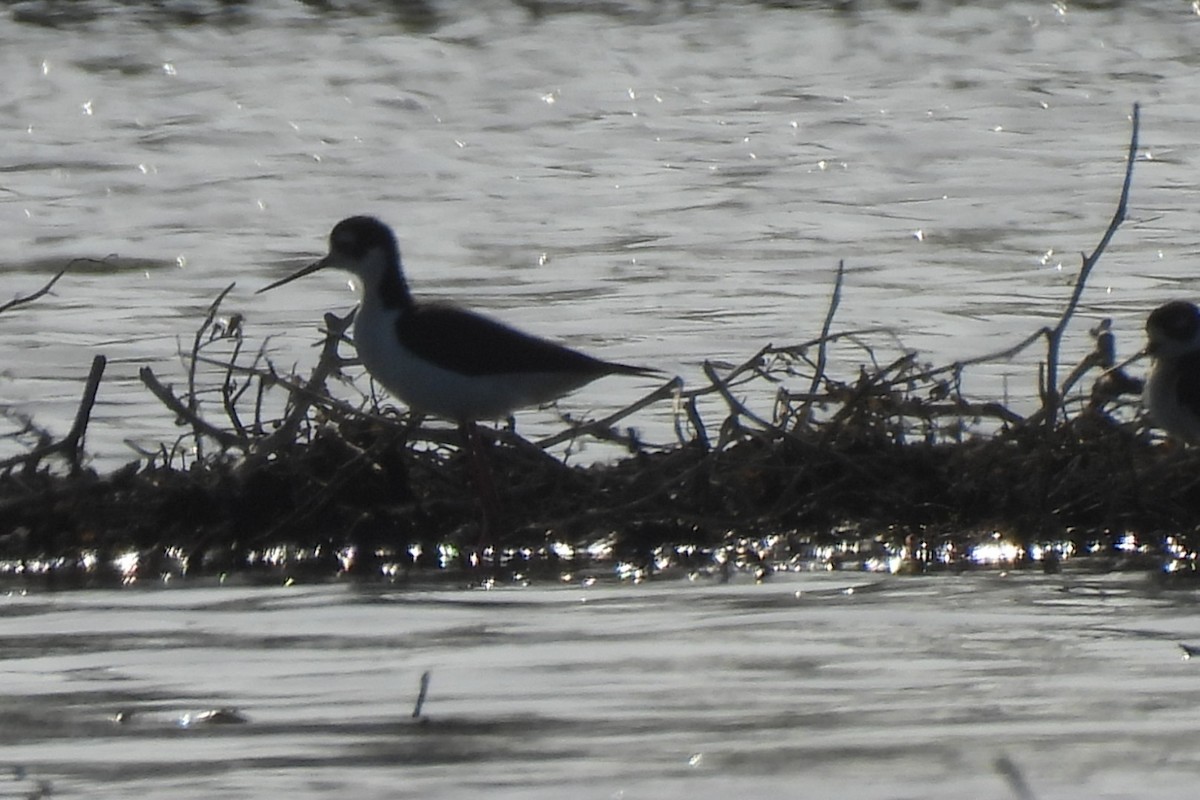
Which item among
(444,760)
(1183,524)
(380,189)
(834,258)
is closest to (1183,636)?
(1183,524)

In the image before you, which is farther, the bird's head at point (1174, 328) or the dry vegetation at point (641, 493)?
the bird's head at point (1174, 328)

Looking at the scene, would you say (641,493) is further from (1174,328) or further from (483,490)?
(1174,328)

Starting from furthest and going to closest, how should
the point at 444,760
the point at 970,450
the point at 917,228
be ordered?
the point at 917,228, the point at 970,450, the point at 444,760

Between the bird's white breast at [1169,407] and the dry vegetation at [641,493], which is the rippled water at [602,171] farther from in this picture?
the bird's white breast at [1169,407]

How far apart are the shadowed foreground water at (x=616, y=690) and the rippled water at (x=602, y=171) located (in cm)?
297

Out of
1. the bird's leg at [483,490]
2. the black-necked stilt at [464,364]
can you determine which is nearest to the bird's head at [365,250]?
the black-necked stilt at [464,364]

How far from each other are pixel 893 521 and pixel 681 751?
3077 millimetres

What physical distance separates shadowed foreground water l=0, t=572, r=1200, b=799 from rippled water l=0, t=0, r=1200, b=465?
9.74ft

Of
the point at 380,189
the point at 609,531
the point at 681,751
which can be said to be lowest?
the point at 380,189

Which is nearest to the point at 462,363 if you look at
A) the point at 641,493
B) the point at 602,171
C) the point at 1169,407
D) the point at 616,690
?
the point at 641,493

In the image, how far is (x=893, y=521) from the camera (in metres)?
9.12

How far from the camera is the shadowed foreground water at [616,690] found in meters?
5.97

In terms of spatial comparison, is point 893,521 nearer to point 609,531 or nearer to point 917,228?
point 609,531

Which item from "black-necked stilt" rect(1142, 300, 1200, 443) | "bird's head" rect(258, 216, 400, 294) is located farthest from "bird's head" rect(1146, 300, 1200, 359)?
"bird's head" rect(258, 216, 400, 294)
